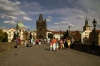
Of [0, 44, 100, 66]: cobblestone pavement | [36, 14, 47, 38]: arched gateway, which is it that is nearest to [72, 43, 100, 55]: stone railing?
[0, 44, 100, 66]: cobblestone pavement

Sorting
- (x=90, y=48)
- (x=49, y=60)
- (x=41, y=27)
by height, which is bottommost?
(x=49, y=60)

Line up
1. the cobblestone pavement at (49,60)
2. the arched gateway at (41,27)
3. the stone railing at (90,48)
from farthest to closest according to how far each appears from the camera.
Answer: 1. the arched gateway at (41,27)
2. the stone railing at (90,48)
3. the cobblestone pavement at (49,60)

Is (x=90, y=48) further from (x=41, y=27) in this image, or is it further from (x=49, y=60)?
(x=41, y=27)

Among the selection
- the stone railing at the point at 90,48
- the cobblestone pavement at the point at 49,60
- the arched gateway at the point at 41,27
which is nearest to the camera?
the cobblestone pavement at the point at 49,60

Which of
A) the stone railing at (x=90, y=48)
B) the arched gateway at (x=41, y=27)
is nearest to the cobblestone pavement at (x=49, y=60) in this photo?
the stone railing at (x=90, y=48)

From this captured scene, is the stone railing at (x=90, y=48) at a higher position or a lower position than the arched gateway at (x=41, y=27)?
lower

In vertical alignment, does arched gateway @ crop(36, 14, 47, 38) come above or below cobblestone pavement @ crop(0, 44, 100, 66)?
above

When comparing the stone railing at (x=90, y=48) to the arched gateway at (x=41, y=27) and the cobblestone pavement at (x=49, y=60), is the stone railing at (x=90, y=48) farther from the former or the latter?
the arched gateway at (x=41, y=27)

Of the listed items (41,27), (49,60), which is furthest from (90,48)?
(41,27)

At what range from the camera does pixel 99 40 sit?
7281 cm

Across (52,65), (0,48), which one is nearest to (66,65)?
(52,65)

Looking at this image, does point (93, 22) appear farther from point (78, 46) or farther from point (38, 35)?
point (38, 35)

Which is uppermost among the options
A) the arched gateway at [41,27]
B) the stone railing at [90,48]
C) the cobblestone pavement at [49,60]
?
the arched gateway at [41,27]

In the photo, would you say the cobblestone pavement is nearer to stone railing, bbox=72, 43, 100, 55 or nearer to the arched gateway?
stone railing, bbox=72, 43, 100, 55
